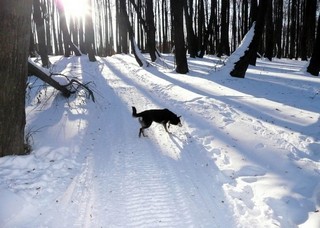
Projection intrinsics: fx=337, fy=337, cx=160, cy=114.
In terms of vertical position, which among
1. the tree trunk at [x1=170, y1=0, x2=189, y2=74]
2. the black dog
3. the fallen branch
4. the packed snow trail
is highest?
the tree trunk at [x1=170, y1=0, x2=189, y2=74]

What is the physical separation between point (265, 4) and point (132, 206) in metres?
13.4

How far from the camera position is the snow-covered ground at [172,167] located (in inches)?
184

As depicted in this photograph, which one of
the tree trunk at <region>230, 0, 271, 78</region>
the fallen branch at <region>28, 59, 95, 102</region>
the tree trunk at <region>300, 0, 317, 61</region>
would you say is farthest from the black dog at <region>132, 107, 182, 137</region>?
the tree trunk at <region>300, 0, 317, 61</region>

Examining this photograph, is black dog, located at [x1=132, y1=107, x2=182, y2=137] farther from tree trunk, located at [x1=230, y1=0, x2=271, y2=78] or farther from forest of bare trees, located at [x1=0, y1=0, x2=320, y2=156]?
tree trunk, located at [x1=230, y1=0, x2=271, y2=78]

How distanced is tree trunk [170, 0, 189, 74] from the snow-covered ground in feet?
21.8

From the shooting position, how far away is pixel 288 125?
8281 millimetres

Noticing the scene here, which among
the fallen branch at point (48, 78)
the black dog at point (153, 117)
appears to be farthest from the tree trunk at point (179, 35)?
the black dog at point (153, 117)

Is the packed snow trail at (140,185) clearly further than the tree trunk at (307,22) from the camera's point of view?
No

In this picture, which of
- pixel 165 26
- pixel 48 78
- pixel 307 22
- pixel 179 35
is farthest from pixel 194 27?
pixel 48 78

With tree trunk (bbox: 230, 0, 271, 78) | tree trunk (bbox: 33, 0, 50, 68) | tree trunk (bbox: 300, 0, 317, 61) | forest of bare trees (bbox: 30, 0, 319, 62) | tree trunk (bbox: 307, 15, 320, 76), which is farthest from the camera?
forest of bare trees (bbox: 30, 0, 319, 62)

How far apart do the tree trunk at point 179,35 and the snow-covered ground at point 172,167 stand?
6.65 m

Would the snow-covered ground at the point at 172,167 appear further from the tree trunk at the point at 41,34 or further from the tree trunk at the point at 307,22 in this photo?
the tree trunk at the point at 307,22

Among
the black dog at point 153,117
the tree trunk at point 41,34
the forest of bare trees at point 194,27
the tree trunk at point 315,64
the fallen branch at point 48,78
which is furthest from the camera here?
the forest of bare trees at point 194,27

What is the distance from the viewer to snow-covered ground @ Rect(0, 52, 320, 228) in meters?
4.68
